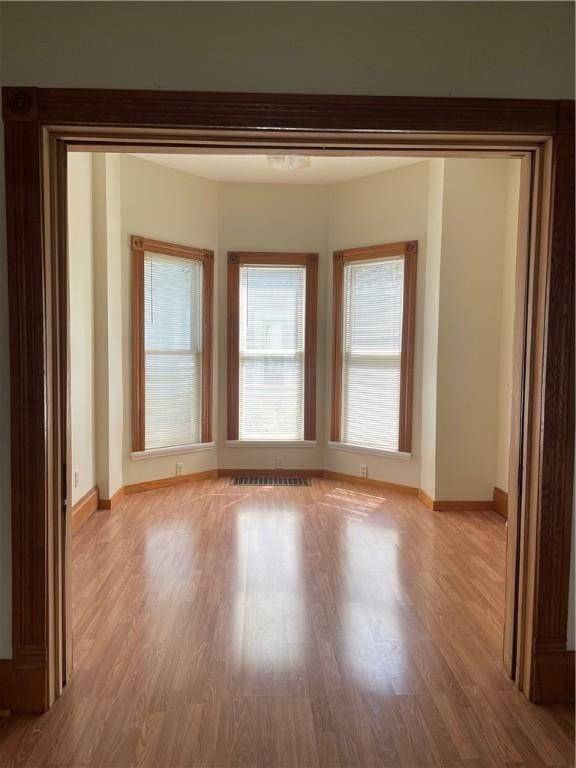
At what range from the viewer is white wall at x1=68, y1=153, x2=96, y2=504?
389 cm

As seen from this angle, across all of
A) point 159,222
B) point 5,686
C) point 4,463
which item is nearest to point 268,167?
point 159,222

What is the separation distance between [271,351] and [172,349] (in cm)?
104

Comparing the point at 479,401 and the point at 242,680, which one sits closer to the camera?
the point at 242,680

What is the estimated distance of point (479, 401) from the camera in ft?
15.3

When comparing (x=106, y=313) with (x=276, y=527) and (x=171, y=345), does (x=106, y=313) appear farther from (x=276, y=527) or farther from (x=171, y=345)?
(x=276, y=527)

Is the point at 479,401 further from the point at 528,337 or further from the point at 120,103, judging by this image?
the point at 120,103

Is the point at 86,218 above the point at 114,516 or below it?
above

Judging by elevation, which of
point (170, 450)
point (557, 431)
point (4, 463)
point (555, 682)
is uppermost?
point (557, 431)

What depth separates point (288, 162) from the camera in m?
4.66

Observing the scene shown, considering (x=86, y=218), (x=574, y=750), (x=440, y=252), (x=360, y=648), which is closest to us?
(x=574, y=750)

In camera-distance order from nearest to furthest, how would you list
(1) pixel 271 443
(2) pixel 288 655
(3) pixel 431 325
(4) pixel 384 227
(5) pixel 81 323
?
(2) pixel 288 655 → (5) pixel 81 323 → (3) pixel 431 325 → (4) pixel 384 227 → (1) pixel 271 443

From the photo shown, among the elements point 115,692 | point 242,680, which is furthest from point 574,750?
point 115,692

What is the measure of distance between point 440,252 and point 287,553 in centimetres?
281

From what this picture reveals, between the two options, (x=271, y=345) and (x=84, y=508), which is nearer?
(x=84, y=508)
